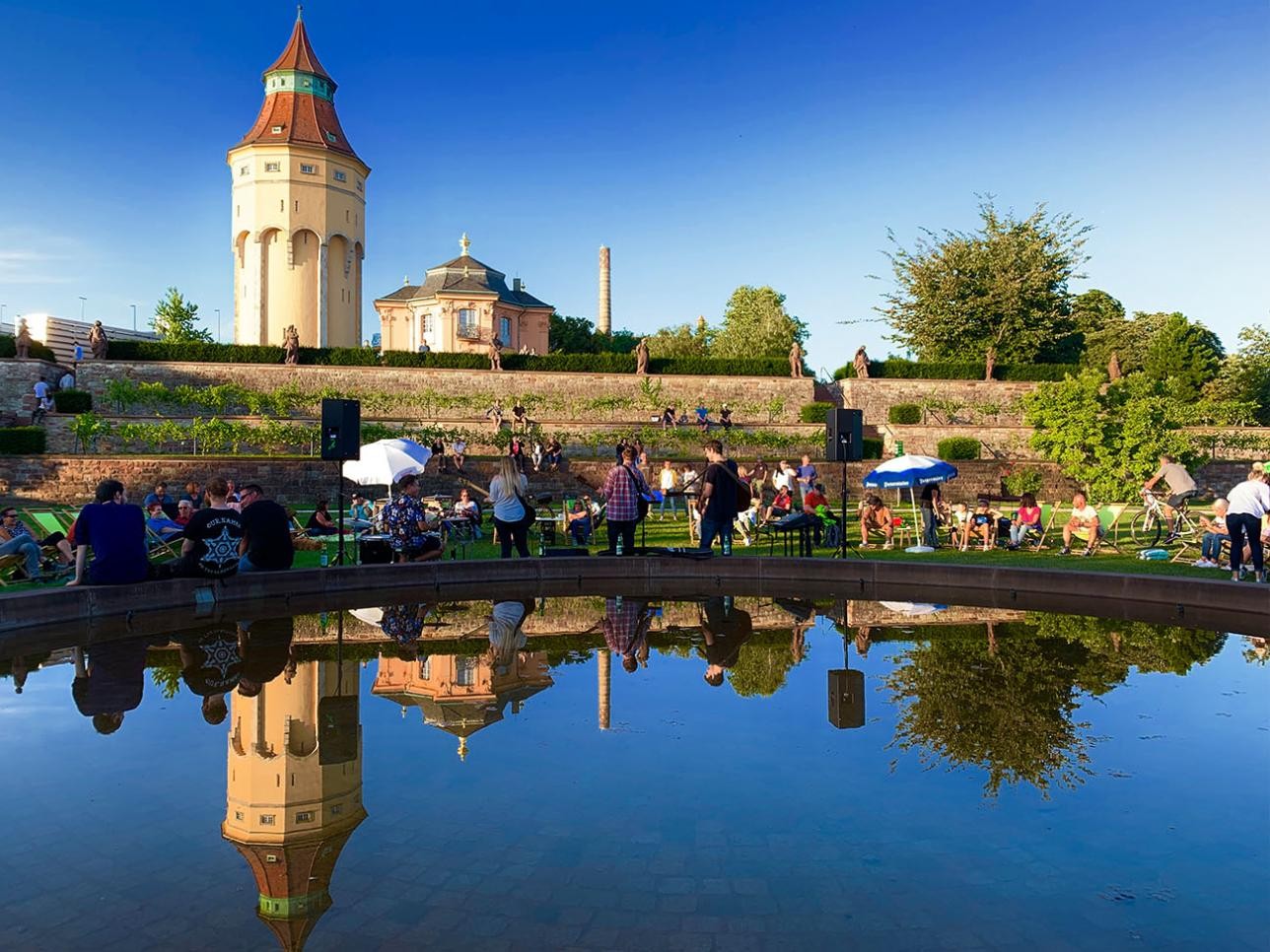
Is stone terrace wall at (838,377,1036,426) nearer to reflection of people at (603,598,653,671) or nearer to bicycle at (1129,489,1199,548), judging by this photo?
bicycle at (1129,489,1199,548)

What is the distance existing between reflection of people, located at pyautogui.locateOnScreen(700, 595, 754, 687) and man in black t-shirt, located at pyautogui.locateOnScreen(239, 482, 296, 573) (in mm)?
4761

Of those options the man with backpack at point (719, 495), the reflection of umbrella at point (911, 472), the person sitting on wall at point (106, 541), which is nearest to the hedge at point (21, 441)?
the person sitting on wall at point (106, 541)

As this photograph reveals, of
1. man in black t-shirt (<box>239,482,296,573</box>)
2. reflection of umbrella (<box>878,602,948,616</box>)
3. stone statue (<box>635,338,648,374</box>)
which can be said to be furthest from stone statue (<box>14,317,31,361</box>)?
reflection of umbrella (<box>878,602,948,616</box>)

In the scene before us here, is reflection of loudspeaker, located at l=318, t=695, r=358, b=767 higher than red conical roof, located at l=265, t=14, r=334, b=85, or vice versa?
red conical roof, located at l=265, t=14, r=334, b=85

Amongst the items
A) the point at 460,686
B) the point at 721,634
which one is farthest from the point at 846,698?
the point at 460,686

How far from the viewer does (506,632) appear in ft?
30.5

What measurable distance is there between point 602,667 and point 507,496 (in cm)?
527

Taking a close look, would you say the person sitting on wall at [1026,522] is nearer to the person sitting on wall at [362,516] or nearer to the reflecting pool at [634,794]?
the reflecting pool at [634,794]

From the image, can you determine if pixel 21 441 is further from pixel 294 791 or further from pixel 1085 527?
pixel 1085 527

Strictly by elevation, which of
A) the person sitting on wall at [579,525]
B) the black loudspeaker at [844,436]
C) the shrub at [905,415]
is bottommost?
the person sitting on wall at [579,525]

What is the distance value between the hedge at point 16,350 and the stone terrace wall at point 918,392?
28.9 m

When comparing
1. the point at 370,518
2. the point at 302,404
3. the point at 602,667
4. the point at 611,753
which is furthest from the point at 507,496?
the point at 302,404

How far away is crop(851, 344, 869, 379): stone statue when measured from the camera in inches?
1494

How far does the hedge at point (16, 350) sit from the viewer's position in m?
32.7
